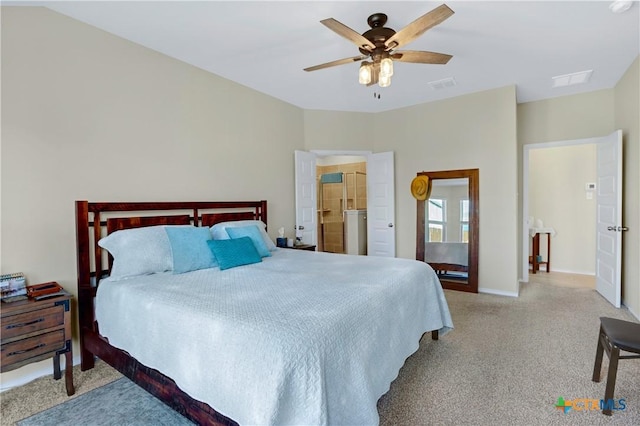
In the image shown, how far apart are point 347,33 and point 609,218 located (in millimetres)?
4173

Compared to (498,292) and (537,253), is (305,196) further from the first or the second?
(537,253)

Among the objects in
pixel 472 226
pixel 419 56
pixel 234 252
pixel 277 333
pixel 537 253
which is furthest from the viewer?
pixel 537 253

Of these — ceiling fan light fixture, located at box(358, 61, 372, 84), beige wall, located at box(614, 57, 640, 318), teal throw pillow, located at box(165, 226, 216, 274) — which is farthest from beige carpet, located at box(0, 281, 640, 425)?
ceiling fan light fixture, located at box(358, 61, 372, 84)

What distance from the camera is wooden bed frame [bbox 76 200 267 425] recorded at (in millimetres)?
1673

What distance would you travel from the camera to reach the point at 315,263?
2.87 m

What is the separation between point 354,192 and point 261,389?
6696 millimetres

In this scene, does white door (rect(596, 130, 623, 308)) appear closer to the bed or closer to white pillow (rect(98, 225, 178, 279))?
the bed

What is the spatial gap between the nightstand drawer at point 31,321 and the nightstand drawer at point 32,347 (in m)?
0.05

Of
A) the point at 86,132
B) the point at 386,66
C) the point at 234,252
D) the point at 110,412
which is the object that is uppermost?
the point at 386,66

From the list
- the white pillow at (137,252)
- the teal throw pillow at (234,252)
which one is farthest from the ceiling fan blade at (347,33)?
the white pillow at (137,252)

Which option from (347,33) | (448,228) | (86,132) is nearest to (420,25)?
(347,33)

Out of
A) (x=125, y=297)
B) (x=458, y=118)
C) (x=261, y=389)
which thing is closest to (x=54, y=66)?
(x=125, y=297)

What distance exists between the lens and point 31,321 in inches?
80.5

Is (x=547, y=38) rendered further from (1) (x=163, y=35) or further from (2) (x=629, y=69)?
(1) (x=163, y=35)
